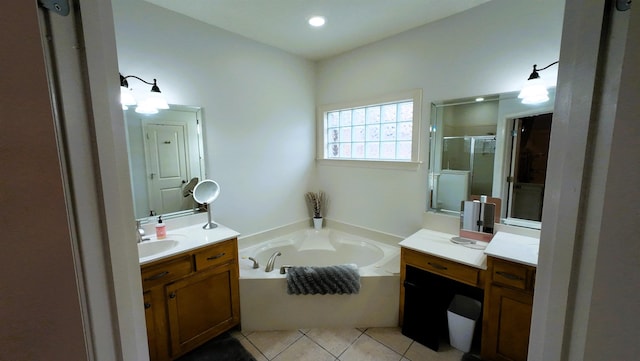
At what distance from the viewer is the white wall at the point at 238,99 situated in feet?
6.44

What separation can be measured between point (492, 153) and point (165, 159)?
283 cm

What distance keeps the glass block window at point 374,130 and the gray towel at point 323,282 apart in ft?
4.35

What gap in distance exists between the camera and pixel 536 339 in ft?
1.83

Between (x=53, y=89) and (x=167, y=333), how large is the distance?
6.11 feet

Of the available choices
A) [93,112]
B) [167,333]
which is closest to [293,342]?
[167,333]

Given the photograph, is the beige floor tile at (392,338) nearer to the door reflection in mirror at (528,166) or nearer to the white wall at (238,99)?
the door reflection in mirror at (528,166)

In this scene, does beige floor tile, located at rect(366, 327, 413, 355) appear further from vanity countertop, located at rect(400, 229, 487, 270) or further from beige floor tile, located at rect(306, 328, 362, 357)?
vanity countertop, located at rect(400, 229, 487, 270)

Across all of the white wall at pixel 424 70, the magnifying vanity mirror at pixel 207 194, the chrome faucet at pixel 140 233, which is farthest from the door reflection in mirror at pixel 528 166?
the chrome faucet at pixel 140 233

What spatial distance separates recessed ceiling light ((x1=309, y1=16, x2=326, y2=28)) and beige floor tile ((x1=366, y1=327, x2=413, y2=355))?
9.00 ft

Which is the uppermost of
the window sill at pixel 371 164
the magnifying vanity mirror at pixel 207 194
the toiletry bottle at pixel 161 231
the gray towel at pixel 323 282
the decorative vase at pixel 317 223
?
the window sill at pixel 371 164

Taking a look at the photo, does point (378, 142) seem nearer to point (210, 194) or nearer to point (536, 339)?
point (210, 194)

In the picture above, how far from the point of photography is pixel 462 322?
1849 millimetres

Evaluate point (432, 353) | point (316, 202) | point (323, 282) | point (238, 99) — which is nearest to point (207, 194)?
point (238, 99)

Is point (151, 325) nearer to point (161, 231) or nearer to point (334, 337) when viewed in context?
point (161, 231)
